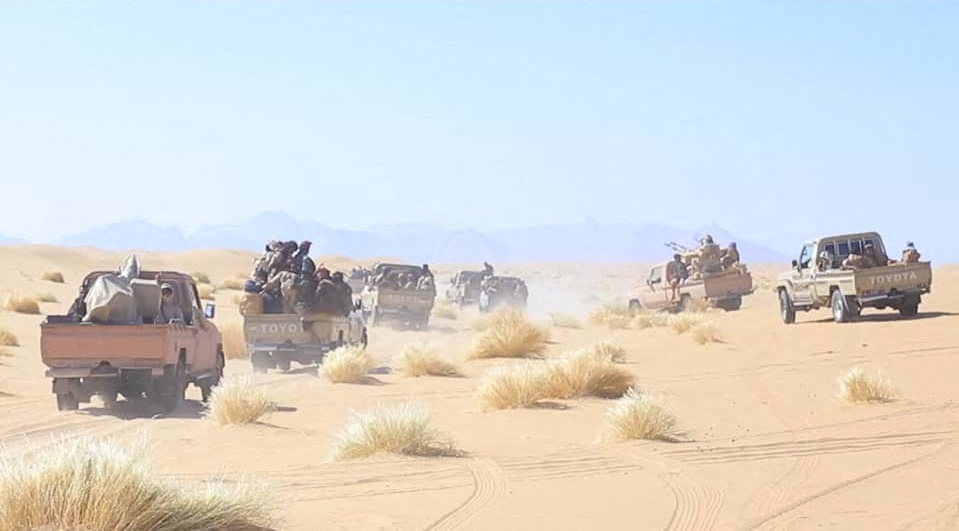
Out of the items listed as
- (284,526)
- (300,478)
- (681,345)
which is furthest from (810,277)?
(284,526)

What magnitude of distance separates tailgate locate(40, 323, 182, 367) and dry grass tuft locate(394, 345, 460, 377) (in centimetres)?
653

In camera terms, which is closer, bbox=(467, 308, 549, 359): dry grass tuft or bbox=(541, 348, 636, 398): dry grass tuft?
bbox=(541, 348, 636, 398): dry grass tuft

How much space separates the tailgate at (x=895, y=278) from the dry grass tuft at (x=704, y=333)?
316 centimetres

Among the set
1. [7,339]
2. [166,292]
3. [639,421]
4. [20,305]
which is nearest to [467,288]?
[20,305]

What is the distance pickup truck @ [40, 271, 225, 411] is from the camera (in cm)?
1738

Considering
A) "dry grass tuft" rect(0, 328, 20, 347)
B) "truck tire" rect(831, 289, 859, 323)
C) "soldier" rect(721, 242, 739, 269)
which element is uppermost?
"soldier" rect(721, 242, 739, 269)

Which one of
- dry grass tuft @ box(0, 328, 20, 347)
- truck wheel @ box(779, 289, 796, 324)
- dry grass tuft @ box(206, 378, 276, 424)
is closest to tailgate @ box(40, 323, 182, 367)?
dry grass tuft @ box(206, 378, 276, 424)

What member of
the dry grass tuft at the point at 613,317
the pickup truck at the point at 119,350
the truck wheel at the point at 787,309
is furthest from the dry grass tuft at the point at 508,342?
the dry grass tuft at the point at 613,317

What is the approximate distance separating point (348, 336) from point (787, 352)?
8.57 metres

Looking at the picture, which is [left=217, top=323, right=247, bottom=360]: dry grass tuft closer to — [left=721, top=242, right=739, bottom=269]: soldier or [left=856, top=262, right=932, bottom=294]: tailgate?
[left=856, top=262, right=932, bottom=294]: tailgate

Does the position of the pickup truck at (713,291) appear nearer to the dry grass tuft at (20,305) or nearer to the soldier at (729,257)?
the soldier at (729,257)

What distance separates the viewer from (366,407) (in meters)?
18.3

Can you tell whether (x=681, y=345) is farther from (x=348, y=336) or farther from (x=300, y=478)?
(x=300, y=478)

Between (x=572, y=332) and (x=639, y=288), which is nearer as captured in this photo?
(x=572, y=332)
